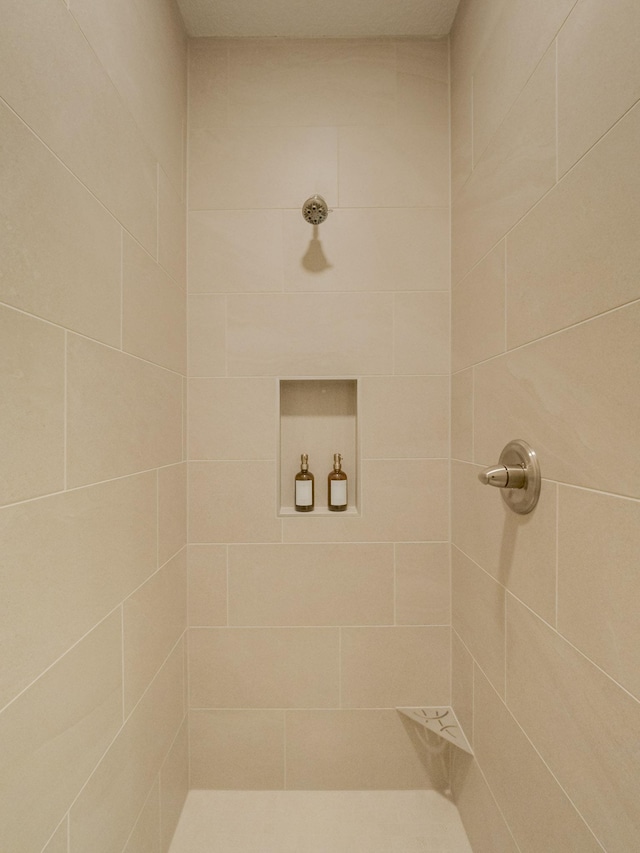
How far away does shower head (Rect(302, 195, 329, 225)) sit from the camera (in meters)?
1.14

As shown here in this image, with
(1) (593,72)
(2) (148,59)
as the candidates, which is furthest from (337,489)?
(2) (148,59)

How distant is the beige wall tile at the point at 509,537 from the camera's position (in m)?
0.70

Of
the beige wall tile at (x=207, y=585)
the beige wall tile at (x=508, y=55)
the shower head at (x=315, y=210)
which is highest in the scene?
the beige wall tile at (x=508, y=55)

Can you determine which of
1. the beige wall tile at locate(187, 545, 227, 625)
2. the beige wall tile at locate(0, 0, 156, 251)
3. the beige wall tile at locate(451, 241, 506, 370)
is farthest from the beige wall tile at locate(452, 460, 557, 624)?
the beige wall tile at locate(0, 0, 156, 251)

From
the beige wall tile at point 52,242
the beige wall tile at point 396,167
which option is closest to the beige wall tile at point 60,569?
the beige wall tile at point 52,242

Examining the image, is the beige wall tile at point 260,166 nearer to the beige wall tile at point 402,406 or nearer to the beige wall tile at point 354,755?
the beige wall tile at point 402,406

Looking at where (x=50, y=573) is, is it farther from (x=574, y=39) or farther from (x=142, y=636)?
(x=574, y=39)

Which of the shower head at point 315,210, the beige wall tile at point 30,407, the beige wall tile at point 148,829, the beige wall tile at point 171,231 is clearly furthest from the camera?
the shower head at point 315,210

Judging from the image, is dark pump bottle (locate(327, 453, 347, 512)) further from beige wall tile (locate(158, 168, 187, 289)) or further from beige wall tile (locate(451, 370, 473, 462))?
beige wall tile (locate(158, 168, 187, 289))

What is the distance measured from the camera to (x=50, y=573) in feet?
1.92

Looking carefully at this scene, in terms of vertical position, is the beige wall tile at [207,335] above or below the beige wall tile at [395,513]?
above

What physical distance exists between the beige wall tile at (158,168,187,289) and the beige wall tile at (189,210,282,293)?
0.04m

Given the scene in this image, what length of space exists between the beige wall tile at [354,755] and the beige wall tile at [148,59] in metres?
1.57

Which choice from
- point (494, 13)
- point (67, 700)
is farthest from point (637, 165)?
point (67, 700)
